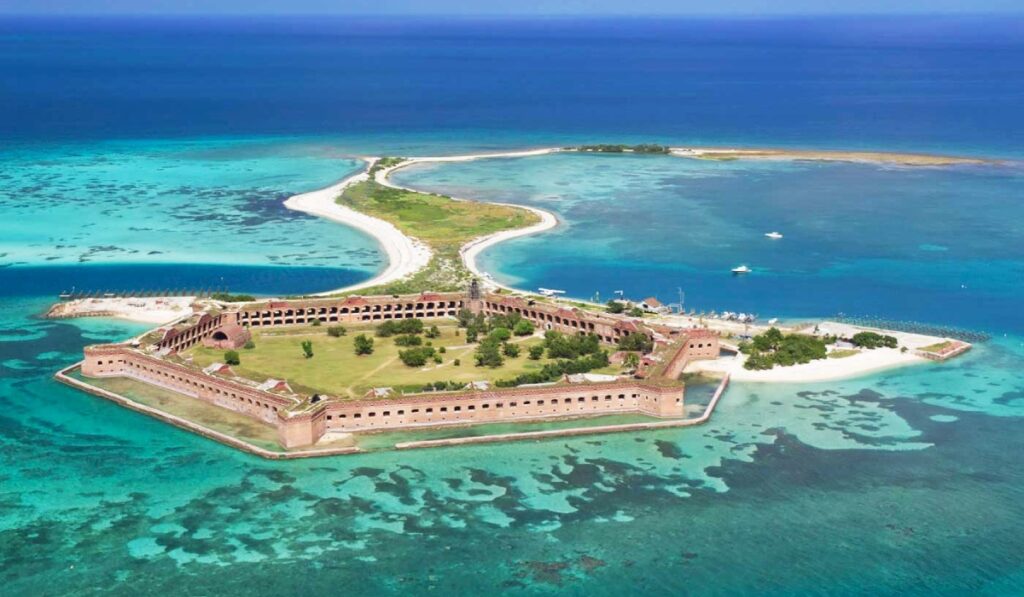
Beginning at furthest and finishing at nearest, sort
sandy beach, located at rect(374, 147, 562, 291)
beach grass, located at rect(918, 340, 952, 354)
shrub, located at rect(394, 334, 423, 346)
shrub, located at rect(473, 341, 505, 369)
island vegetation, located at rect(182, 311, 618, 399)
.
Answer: sandy beach, located at rect(374, 147, 562, 291) → beach grass, located at rect(918, 340, 952, 354) → shrub, located at rect(394, 334, 423, 346) → shrub, located at rect(473, 341, 505, 369) → island vegetation, located at rect(182, 311, 618, 399)

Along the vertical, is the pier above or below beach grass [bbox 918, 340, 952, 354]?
below

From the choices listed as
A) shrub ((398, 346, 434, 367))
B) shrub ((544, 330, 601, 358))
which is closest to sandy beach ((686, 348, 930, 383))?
shrub ((544, 330, 601, 358))

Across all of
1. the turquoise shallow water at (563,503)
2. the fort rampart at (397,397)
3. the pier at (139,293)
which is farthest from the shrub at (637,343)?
the pier at (139,293)

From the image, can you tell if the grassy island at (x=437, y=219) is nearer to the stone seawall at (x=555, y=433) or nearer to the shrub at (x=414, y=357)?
the shrub at (x=414, y=357)

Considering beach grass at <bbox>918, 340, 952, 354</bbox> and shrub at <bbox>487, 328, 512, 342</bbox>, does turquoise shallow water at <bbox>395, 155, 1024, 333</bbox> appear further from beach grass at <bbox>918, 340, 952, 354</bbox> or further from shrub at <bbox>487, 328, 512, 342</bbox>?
shrub at <bbox>487, 328, 512, 342</bbox>

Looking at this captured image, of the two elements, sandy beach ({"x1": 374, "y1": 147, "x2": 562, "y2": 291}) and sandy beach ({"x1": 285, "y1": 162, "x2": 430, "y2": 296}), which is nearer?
sandy beach ({"x1": 285, "y1": 162, "x2": 430, "y2": 296})

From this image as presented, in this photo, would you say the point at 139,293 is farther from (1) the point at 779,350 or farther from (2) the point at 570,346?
(1) the point at 779,350

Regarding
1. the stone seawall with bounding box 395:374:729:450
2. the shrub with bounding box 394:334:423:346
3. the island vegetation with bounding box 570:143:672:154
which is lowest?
the stone seawall with bounding box 395:374:729:450

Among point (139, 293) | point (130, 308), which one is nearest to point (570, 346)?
point (130, 308)
